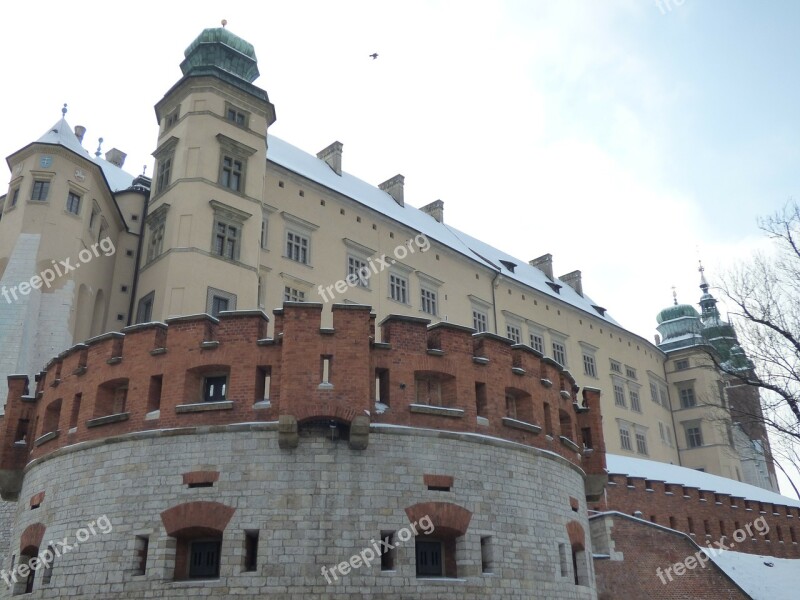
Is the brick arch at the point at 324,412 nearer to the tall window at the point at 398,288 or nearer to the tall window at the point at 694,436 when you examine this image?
the tall window at the point at 398,288

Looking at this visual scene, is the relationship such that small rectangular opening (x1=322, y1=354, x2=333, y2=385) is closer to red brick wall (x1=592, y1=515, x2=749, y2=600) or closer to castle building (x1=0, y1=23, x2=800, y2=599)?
castle building (x1=0, y1=23, x2=800, y2=599)

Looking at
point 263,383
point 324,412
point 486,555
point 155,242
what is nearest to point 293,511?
point 324,412

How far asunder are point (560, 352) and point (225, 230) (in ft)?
82.7

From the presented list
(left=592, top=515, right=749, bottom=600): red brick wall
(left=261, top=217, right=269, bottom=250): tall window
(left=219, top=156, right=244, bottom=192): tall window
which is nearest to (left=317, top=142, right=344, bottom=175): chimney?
(left=261, top=217, right=269, bottom=250): tall window

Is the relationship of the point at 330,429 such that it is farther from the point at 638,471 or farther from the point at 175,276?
the point at 638,471

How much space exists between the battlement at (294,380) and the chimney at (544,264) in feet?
121

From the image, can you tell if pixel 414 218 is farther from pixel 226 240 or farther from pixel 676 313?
pixel 676 313

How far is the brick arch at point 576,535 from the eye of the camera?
17562 millimetres

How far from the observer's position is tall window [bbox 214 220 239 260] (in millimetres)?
27797

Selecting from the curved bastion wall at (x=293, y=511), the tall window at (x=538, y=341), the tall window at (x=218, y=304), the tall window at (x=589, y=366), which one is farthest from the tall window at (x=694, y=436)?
the curved bastion wall at (x=293, y=511)

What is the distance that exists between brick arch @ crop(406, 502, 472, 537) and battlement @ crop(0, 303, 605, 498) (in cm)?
166

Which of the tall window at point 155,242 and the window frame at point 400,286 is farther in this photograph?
the window frame at point 400,286

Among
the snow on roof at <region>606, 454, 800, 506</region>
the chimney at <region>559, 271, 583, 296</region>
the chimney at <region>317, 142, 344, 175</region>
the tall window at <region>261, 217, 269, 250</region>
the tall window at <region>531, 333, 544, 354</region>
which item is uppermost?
the chimney at <region>559, 271, 583, 296</region>

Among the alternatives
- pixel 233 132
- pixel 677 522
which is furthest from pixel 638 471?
pixel 233 132
